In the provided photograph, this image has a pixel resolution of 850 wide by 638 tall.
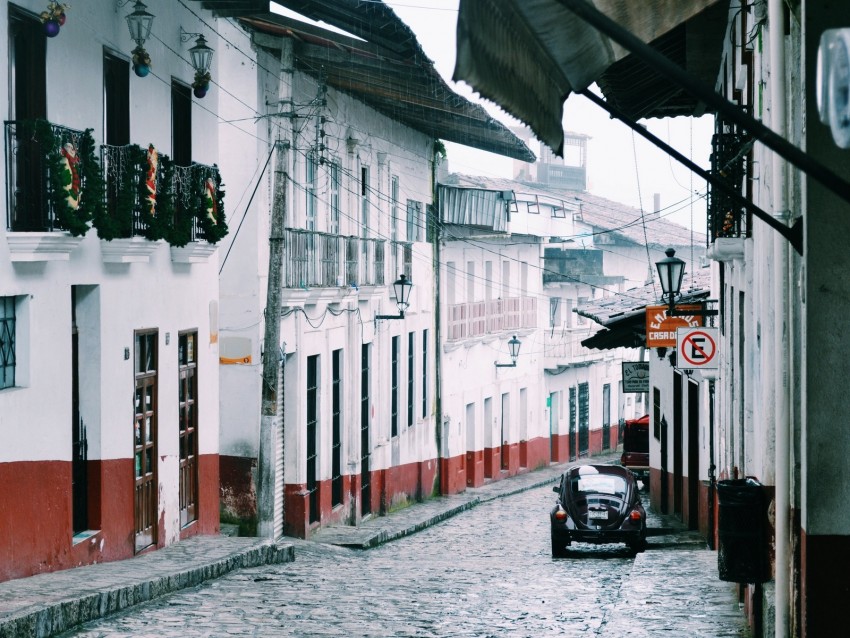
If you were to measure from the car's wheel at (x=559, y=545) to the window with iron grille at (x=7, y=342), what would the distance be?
8.86 metres

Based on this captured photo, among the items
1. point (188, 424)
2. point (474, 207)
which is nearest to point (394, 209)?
point (474, 207)

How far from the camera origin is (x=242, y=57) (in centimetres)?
1983

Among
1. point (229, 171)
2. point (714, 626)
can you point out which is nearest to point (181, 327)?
point (229, 171)

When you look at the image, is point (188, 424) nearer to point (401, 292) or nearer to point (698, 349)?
point (698, 349)

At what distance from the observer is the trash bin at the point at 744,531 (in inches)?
323

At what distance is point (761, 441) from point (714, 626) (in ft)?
7.49

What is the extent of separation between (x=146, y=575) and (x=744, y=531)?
6.46 metres

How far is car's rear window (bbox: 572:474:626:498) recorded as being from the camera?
19.0 metres

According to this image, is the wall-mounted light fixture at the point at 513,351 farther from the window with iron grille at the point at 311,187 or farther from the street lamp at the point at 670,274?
the street lamp at the point at 670,274

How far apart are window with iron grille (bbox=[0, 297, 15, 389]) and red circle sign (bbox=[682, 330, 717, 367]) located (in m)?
7.24

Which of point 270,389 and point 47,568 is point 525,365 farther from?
point 47,568

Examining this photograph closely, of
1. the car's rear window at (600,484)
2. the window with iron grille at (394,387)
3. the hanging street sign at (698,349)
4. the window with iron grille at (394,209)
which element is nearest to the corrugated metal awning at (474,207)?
the window with iron grille at (394,209)

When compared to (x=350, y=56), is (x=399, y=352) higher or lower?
lower

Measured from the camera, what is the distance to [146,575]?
12719 mm
